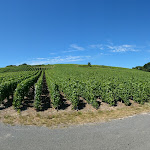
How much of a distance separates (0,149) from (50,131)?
7.91ft

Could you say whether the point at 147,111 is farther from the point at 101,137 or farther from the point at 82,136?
the point at 82,136

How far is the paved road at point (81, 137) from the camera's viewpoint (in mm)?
5336

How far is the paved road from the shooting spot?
17.5 ft

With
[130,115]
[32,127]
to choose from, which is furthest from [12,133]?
[130,115]

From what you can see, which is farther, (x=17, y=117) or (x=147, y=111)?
(x=147, y=111)

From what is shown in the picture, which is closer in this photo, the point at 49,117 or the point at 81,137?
the point at 81,137

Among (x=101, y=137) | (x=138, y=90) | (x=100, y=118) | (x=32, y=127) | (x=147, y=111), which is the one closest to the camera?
(x=101, y=137)

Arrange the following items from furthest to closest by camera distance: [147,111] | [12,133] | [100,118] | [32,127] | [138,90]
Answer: [138,90]
[147,111]
[100,118]
[32,127]
[12,133]

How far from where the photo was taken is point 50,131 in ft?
22.0

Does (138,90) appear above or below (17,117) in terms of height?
above

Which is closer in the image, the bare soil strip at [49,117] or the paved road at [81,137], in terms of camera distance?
the paved road at [81,137]

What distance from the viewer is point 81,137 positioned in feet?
19.7

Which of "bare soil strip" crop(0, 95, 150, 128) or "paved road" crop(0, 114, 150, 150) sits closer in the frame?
"paved road" crop(0, 114, 150, 150)

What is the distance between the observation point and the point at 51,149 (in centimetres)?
517
